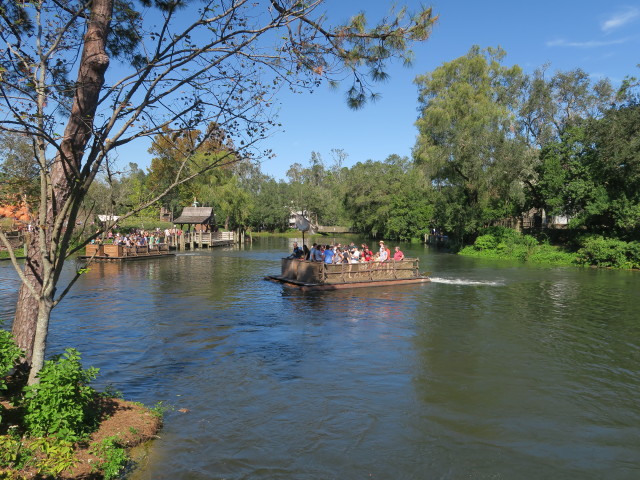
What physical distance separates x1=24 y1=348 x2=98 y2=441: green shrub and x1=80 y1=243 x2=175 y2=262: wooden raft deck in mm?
28375

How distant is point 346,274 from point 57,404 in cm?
1682

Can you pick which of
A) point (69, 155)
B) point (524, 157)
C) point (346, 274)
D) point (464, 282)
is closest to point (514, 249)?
point (524, 157)

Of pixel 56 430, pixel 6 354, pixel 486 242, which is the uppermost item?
pixel 486 242

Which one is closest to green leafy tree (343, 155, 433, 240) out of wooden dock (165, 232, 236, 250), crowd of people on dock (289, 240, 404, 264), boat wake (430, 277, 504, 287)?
wooden dock (165, 232, 236, 250)

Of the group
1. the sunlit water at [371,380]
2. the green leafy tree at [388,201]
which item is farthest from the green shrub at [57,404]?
the green leafy tree at [388,201]

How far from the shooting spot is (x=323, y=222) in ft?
344

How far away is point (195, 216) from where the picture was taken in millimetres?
57594

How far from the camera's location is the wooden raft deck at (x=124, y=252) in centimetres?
3539

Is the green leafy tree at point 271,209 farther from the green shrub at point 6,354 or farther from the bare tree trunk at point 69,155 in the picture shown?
the green shrub at point 6,354

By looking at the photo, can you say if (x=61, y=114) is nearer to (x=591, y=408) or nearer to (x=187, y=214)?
(x=591, y=408)

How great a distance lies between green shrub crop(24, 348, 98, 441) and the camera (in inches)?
234

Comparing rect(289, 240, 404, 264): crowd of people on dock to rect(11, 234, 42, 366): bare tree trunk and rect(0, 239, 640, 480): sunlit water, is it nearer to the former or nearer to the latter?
rect(0, 239, 640, 480): sunlit water

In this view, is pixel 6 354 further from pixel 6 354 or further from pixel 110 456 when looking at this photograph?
pixel 110 456

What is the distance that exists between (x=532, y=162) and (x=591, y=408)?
116 ft
